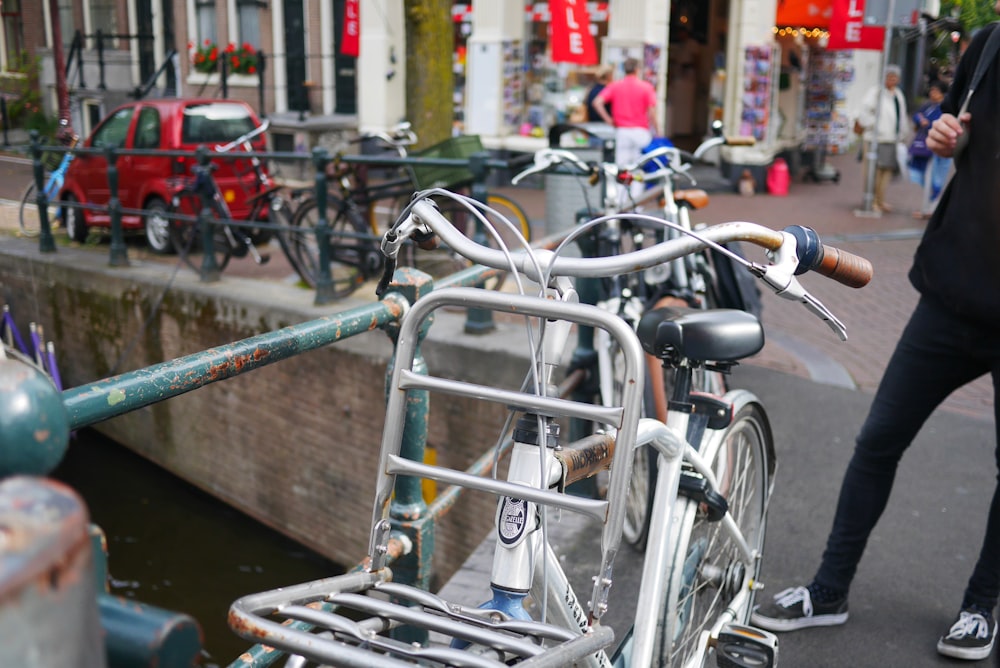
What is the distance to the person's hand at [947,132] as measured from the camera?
2465 millimetres

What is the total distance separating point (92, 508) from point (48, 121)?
1474cm

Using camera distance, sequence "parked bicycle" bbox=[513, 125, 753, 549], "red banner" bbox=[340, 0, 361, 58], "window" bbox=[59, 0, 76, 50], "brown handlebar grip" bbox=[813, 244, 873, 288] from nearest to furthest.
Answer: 1. "brown handlebar grip" bbox=[813, 244, 873, 288]
2. "parked bicycle" bbox=[513, 125, 753, 549]
3. "red banner" bbox=[340, 0, 361, 58]
4. "window" bbox=[59, 0, 76, 50]

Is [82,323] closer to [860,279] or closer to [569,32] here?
Answer: [569,32]

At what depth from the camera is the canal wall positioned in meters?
5.84

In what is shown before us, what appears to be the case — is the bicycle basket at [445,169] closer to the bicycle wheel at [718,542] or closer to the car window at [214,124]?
the car window at [214,124]

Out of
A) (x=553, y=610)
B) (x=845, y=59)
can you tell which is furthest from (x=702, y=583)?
(x=845, y=59)

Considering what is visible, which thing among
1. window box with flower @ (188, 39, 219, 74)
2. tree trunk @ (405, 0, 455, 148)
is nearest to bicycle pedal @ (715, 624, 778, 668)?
tree trunk @ (405, 0, 455, 148)

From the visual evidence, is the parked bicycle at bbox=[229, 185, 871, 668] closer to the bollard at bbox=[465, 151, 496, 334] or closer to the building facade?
the bollard at bbox=[465, 151, 496, 334]

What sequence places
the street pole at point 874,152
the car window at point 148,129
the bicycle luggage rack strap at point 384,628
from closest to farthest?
the bicycle luggage rack strap at point 384,628, the car window at point 148,129, the street pole at point 874,152

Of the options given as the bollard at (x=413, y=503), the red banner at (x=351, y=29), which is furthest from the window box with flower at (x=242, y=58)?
the bollard at (x=413, y=503)

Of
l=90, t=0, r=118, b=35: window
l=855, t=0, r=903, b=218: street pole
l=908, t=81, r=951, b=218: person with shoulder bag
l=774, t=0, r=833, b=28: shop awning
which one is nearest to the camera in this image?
l=908, t=81, r=951, b=218: person with shoulder bag

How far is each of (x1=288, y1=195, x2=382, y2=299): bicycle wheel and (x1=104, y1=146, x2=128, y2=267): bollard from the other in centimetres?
166

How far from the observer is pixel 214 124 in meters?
9.65

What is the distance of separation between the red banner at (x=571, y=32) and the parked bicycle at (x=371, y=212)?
418 centimetres
